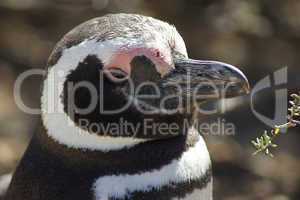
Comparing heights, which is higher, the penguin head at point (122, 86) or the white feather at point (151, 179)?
the penguin head at point (122, 86)

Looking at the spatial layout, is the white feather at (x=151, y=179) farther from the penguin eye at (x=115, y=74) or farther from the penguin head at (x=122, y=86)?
the penguin eye at (x=115, y=74)

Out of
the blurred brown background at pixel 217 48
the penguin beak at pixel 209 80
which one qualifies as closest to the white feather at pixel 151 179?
the penguin beak at pixel 209 80

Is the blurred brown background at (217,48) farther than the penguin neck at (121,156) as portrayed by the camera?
Yes

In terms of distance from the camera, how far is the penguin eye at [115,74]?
186 cm

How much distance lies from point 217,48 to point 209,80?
202 cm

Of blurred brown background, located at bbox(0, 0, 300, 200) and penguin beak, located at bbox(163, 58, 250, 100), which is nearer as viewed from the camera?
penguin beak, located at bbox(163, 58, 250, 100)

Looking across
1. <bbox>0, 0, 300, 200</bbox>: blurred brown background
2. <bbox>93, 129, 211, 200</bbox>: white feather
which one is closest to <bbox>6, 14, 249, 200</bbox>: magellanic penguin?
<bbox>93, 129, 211, 200</bbox>: white feather

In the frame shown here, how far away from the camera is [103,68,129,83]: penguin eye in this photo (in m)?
1.86

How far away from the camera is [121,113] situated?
73.9 inches

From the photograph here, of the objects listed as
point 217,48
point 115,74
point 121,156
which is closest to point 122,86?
point 115,74

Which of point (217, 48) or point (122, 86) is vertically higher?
point (122, 86)

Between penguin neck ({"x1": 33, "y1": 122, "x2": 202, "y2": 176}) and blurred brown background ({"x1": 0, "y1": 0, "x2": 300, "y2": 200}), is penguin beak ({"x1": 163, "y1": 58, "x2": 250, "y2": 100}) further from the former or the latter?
blurred brown background ({"x1": 0, "y1": 0, "x2": 300, "y2": 200})

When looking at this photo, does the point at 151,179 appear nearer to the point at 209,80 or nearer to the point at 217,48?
the point at 209,80

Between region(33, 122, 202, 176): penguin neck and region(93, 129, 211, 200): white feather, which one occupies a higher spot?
region(33, 122, 202, 176): penguin neck
